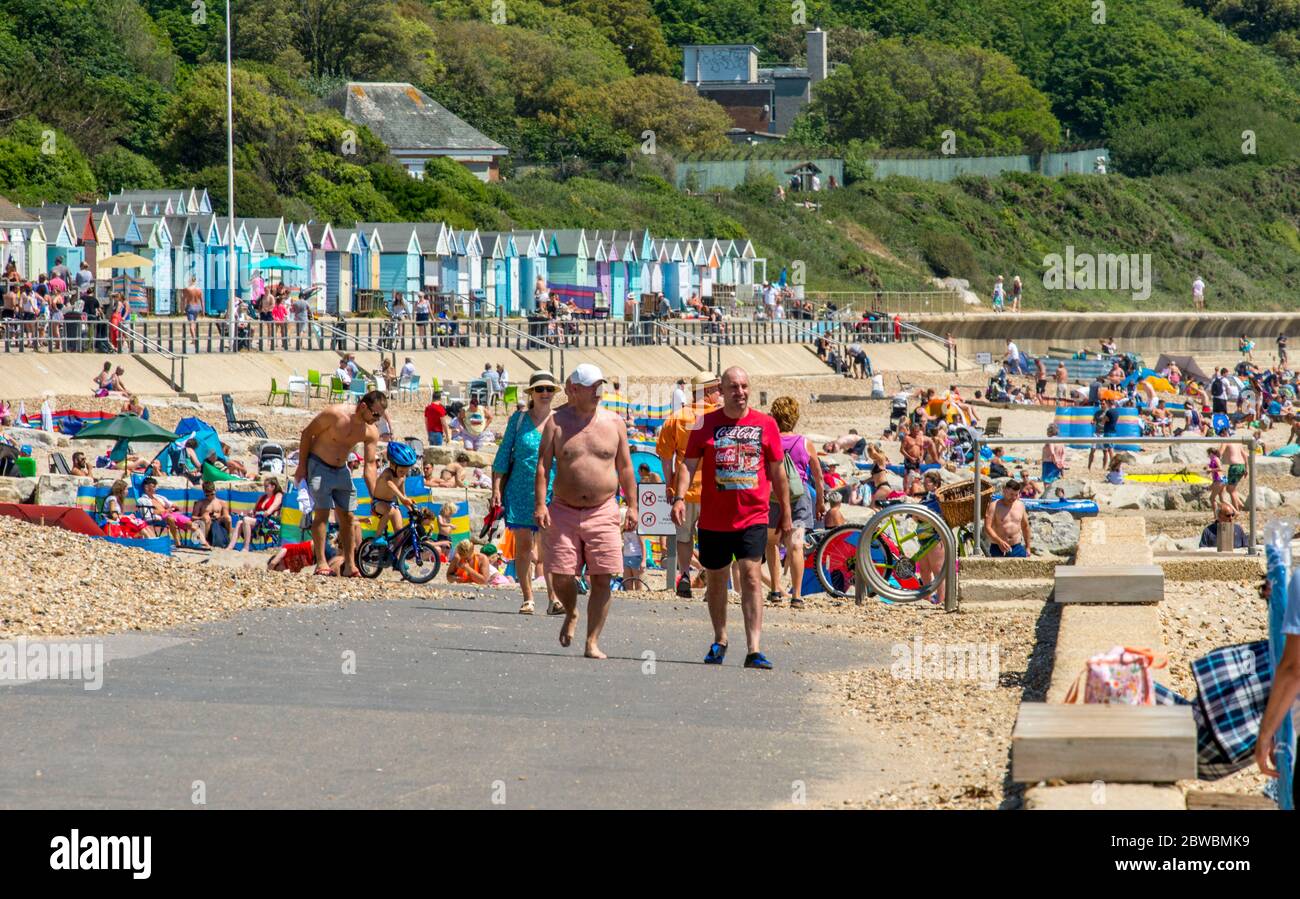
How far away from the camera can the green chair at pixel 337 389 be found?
33.1 metres

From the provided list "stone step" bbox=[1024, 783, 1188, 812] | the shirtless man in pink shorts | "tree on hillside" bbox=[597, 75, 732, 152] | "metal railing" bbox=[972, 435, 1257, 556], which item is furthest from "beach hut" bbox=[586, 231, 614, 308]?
"stone step" bbox=[1024, 783, 1188, 812]

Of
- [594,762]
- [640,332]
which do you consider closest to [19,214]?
[640,332]

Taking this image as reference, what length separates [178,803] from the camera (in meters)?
6.27

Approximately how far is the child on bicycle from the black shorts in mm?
5130

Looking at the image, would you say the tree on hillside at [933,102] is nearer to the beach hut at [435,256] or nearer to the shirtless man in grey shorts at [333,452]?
the beach hut at [435,256]

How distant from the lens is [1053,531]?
1491 centimetres

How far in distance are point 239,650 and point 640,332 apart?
38.1 metres

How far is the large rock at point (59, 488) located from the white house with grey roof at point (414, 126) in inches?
1993

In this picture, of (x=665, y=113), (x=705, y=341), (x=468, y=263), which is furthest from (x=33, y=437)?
(x=665, y=113)

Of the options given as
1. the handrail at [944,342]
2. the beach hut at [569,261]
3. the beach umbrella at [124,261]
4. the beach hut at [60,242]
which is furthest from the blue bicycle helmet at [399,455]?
the handrail at [944,342]

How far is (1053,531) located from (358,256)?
119 feet

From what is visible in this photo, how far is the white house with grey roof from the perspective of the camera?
236 feet

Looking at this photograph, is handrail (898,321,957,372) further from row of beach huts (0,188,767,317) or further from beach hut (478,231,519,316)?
beach hut (478,231,519,316)

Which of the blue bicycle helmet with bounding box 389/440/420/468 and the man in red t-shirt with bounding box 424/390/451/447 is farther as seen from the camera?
the man in red t-shirt with bounding box 424/390/451/447
